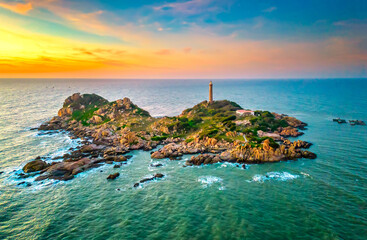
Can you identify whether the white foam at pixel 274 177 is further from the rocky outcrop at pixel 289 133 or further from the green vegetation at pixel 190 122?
the rocky outcrop at pixel 289 133

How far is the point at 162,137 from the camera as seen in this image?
3091 inches

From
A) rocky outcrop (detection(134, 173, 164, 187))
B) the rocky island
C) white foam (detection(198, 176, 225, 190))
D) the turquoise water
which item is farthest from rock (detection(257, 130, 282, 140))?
rocky outcrop (detection(134, 173, 164, 187))

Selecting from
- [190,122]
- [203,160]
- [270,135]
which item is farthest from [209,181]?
[190,122]

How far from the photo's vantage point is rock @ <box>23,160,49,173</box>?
53.1 meters

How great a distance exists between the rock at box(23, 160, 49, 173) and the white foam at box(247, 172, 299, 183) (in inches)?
2156

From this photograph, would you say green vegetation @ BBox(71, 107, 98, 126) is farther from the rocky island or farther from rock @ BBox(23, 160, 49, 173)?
rock @ BBox(23, 160, 49, 173)

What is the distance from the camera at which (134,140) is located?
243 feet

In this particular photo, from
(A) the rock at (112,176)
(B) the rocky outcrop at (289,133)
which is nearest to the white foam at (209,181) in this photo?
(A) the rock at (112,176)

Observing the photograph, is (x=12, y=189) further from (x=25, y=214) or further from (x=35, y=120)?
(x=35, y=120)

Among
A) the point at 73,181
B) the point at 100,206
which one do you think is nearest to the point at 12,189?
the point at 73,181

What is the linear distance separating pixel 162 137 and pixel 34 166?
4056 cm

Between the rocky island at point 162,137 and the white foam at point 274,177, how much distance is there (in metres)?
7.50

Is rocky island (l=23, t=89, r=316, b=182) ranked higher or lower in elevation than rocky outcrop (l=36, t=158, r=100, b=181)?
higher

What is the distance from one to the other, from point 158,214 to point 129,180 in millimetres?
15291
